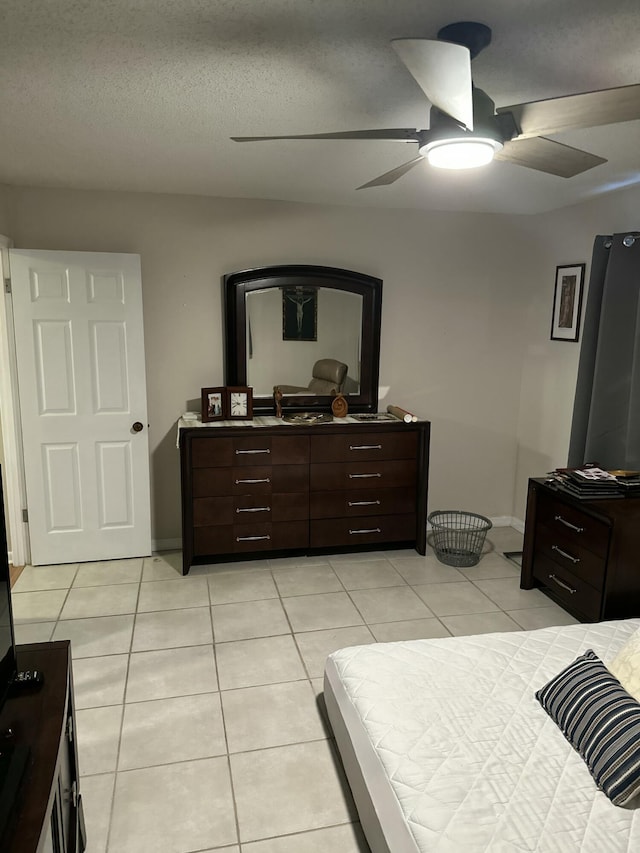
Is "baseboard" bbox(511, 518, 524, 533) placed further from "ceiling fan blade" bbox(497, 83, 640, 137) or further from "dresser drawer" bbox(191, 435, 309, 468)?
"ceiling fan blade" bbox(497, 83, 640, 137)

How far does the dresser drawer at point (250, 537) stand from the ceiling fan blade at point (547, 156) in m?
2.61

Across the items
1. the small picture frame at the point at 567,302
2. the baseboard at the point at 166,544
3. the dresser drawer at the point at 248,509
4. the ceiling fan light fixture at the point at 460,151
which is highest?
the ceiling fan light fixture at the point at 460,151

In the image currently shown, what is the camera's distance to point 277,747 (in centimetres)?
239

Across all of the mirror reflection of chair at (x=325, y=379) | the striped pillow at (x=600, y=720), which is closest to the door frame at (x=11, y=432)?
the mirror reflection of chair at (x=325, y=379)

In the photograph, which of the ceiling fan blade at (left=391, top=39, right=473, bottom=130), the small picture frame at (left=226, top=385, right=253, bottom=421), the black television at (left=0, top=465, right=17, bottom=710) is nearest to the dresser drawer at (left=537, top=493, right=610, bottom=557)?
the small picture frame at (left=226, top=385, right=253, bottom=421)

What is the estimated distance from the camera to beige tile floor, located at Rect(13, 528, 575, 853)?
81.2 inches

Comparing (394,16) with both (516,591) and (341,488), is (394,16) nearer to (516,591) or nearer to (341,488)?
(341,488)

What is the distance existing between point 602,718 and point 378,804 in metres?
0.68

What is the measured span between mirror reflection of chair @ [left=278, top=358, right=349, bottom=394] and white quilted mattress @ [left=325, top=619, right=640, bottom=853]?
2.21 m

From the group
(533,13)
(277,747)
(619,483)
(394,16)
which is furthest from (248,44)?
(619,483)

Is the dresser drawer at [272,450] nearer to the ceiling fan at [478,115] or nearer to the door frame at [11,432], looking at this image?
the door frame at [11,432]

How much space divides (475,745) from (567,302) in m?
3.23

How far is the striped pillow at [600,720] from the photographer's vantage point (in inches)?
64.1

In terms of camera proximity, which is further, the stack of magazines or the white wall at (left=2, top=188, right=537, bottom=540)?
the white wall at (left=2, top=188, right=537, bottom=540)
